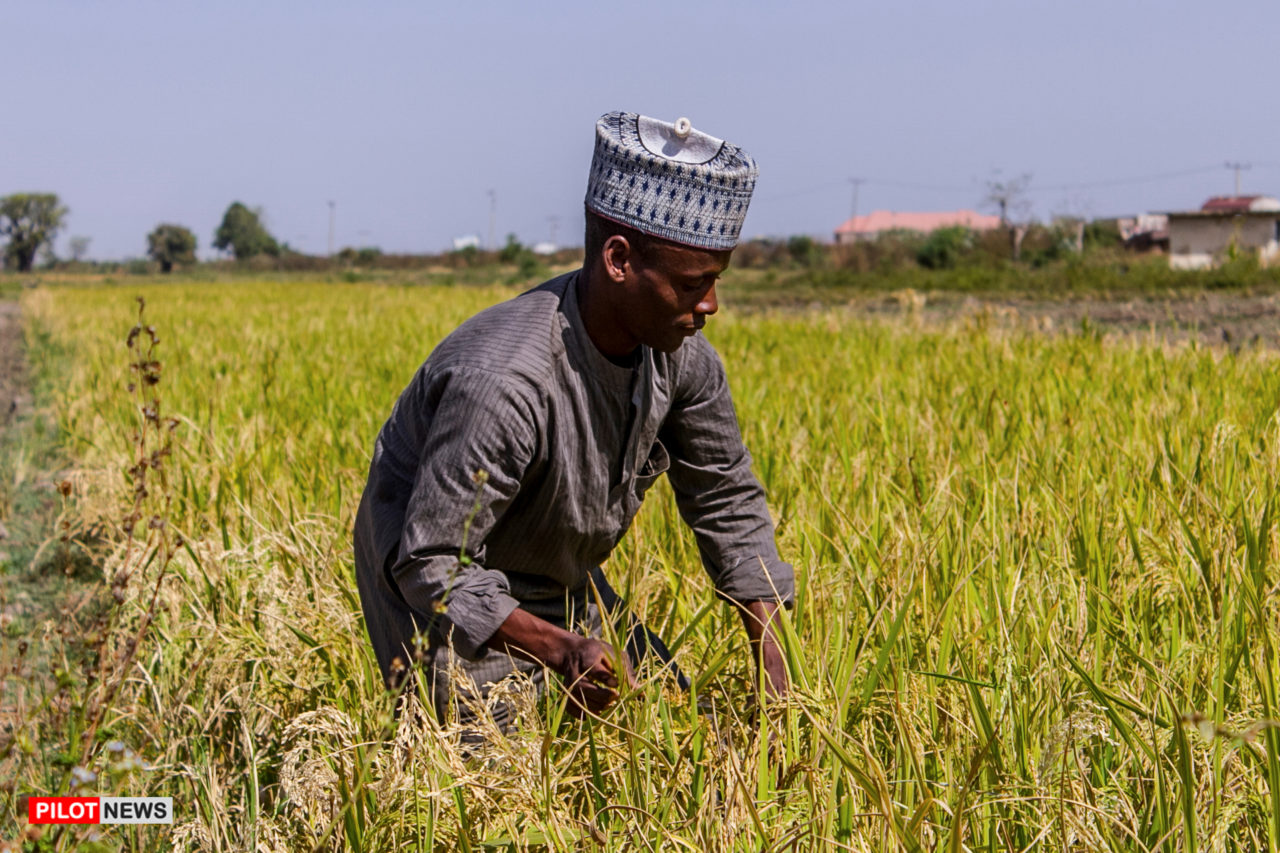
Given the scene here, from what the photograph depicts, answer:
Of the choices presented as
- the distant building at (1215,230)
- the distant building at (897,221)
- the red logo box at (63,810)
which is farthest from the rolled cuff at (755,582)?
the distant building at (897,221)

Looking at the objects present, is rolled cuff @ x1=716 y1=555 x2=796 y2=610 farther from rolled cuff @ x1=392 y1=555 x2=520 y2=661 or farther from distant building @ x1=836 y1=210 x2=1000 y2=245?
distant building @ x1=836 y1=210 x2=1000 y2=245

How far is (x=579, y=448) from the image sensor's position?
1679 mm

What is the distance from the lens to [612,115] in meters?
1.62

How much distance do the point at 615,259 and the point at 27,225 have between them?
8908 cm

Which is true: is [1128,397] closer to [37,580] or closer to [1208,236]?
[37,580]

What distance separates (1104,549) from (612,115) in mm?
1232

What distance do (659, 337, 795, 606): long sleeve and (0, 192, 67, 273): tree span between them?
85.9 m

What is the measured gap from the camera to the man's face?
5.07 feet

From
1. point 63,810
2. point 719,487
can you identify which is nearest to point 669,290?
point 719,487

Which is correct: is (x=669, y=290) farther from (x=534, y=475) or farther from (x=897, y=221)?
(x=897, y=221)

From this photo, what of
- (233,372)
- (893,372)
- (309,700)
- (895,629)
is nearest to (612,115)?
(895,629)

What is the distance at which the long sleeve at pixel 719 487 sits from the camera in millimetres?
1819

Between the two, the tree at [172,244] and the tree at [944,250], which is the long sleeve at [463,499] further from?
the tree at [172,244]

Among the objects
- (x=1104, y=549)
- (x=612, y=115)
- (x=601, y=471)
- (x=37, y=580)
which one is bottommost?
(x=37, y=580)
